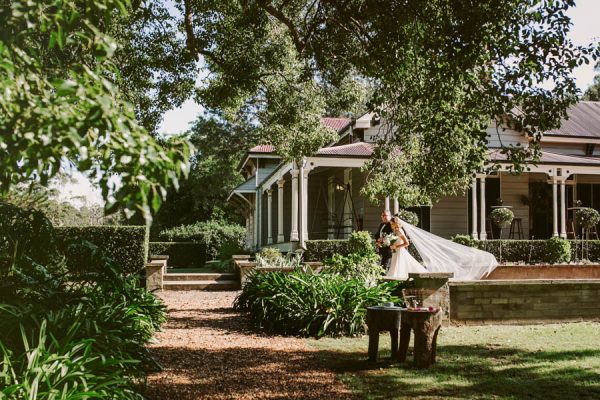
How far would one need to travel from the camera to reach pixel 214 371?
7055 mm

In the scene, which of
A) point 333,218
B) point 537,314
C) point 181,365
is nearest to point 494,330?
point 537,314

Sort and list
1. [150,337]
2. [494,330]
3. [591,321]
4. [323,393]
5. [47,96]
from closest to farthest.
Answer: [47,96], [323,393], [150,337], [494,330], [591,321]

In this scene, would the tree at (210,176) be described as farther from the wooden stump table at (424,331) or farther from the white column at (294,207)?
the wooden stump table at (424,331)

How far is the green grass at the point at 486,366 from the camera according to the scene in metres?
6.09

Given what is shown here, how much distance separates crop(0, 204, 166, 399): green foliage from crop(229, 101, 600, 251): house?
12.3 m

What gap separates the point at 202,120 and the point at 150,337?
141 ft

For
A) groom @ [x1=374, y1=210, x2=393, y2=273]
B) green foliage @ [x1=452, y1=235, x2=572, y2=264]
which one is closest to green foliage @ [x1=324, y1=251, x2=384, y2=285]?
groom @ [x1=374, y1=210, x2=393, y2=273]

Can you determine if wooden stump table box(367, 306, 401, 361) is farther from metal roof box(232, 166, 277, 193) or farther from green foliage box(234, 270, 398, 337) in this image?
metal roof box(232, 166, 277, 193)

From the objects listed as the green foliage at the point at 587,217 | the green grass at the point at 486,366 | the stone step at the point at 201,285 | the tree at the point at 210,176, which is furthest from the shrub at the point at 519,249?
the tree at the point at 210,176

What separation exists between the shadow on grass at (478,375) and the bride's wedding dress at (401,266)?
4718 millimetres

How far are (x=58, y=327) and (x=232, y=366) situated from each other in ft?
8.29

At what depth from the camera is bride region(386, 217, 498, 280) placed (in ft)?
43.1

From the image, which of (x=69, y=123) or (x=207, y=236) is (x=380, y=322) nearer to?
(x=69, y=123)

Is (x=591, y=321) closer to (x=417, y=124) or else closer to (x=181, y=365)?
(x=417, y=124)
